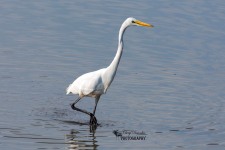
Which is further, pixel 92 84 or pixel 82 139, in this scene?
pixel 92 84

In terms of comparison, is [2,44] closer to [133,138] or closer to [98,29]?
[98,29]

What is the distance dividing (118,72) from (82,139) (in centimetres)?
435

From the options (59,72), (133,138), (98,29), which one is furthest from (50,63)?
(133,138)

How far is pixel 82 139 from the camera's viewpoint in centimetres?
1385

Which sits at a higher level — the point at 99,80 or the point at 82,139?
the point at 99,80

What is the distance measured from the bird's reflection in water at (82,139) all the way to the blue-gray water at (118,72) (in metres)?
0.02

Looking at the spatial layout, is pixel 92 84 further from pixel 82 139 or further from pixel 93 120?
pixel 82 139

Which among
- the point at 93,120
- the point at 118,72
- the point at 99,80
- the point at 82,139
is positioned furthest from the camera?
the point at 118,72

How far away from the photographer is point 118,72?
17969 millimetres

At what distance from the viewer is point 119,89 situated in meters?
16.9

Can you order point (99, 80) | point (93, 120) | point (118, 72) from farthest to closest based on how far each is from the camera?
point (118, 72), point (99, 80), point (93, 120)

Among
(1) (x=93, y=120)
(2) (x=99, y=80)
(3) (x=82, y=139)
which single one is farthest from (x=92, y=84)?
(3) (x=82, y=139)

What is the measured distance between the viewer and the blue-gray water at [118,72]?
1410 centimetres

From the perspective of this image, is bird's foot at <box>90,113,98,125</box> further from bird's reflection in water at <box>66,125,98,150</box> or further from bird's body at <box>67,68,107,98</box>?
bird's body at <box>67,68,107,98</box>
